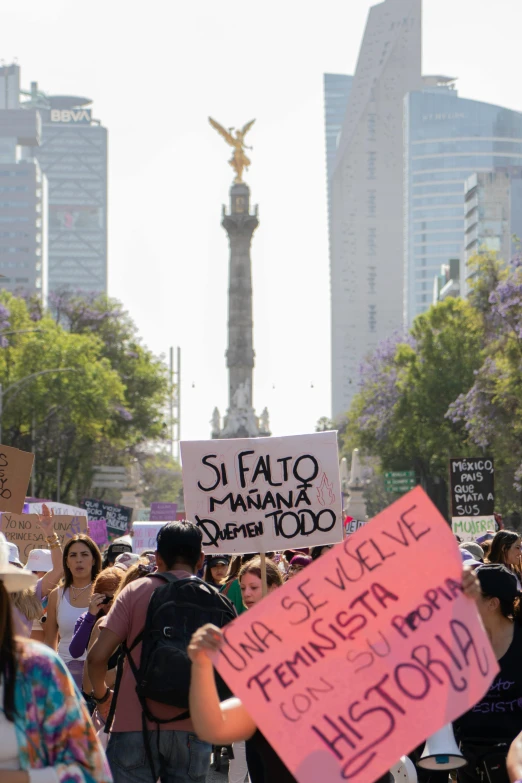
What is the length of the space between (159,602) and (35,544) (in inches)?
320

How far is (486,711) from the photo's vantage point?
6.22 metres

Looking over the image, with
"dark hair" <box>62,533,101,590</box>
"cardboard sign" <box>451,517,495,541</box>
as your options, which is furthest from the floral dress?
"cardboard sign" <box>451,517,495,541</box>

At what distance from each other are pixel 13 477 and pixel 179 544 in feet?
20.9

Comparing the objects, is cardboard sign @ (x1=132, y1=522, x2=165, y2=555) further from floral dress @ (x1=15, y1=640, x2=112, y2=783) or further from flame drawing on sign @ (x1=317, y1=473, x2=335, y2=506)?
floral dress @ (x1=15, y1=640, x2=112, y2=783)

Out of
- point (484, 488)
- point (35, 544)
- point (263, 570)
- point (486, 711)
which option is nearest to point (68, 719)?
point (486, 711)

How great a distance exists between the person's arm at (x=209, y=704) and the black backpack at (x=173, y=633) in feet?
4.10

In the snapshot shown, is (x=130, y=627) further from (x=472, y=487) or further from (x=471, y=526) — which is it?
(x=472, y=487)

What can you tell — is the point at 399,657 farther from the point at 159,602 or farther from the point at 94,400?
the point at 94,400

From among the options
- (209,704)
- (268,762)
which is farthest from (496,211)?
(209,704)

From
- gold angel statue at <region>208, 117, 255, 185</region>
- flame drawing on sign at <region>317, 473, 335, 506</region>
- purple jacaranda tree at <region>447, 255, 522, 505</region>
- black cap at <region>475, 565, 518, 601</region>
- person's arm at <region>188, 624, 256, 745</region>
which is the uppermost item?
gold angel statue at <region>208, 117, 255, 185</region>

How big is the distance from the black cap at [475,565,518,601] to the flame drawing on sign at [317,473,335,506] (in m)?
2.34

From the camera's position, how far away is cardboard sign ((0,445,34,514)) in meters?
12.3

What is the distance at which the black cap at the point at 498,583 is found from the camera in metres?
6.17

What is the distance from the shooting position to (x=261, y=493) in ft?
27.6
